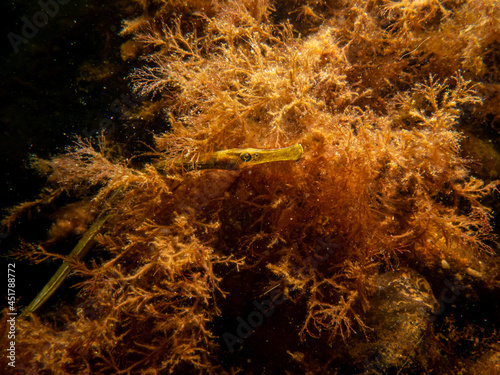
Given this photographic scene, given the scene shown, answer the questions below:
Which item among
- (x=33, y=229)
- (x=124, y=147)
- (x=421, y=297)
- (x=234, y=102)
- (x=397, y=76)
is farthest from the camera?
(x=33, y=229)

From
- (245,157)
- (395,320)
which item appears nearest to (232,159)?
(245,157)

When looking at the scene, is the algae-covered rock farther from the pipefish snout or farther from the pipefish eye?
the pipefish eye

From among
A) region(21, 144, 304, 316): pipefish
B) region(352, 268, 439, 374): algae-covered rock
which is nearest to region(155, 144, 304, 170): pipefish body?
region(21, 144, 304, 316): pipefish

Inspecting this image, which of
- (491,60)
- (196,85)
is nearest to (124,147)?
(196,85)

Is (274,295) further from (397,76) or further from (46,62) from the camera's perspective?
(46,62)

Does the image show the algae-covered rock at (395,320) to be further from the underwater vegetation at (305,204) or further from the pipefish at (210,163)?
the pipefish at (210,163)

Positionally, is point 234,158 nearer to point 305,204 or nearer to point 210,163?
point 210,163

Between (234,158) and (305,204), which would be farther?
(305,204)
